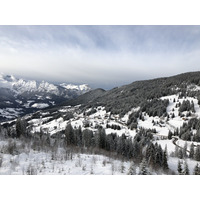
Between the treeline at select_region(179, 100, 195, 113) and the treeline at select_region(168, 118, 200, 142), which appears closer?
the treeline at select_region(168, 118, 200, 142)

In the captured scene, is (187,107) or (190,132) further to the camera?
(187,107)

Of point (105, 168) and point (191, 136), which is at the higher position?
point (105, 168)

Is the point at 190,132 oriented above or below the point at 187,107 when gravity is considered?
below

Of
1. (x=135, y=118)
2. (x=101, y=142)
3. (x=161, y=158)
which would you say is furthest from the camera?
(x=135, y=118)

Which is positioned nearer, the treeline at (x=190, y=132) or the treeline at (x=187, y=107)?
the treeline at (x=190, y=132)

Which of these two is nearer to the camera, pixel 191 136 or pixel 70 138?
pixel 70 138

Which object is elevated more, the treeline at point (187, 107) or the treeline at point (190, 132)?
the treeline at point (187, 107)

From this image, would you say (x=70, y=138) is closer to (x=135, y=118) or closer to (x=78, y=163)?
(x=78, y=163)

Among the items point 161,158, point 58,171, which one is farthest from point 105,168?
point 161,158

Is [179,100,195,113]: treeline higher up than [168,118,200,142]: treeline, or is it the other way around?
[179,100,195,113]: treeline

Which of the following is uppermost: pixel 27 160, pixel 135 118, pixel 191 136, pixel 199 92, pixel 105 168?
pixel 199 92
